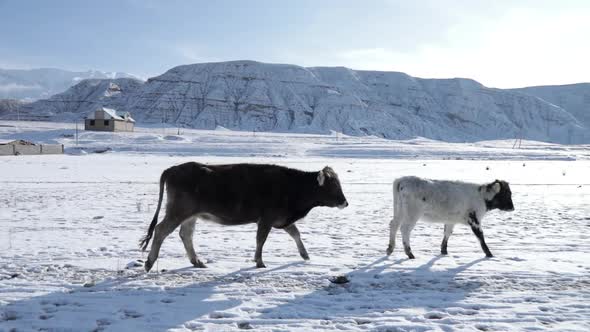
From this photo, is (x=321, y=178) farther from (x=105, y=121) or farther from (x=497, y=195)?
(x=105, y=121)

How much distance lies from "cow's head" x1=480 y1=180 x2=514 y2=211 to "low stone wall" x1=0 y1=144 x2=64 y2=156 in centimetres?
5410

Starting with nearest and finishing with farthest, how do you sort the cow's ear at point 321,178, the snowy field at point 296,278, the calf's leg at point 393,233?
the snowy field at point 296,278 < the cow's ear at point 321,178 < the calf's leg at point 393,233

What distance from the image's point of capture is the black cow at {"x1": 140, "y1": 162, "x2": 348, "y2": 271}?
769cm

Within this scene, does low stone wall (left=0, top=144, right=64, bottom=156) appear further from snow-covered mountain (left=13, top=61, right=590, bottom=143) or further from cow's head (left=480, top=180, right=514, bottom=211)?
snow-covered mountain (left=13, top=61, right=590, bottom=143)

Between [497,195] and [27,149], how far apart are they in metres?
56.8

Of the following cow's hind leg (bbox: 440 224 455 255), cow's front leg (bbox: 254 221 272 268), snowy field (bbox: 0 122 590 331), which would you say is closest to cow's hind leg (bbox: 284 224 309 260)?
snowy field (bbox: 0 122 590 331)

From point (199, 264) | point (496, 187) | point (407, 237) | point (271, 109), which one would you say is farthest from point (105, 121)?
point (496, 187)

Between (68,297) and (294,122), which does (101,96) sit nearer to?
(294,122)

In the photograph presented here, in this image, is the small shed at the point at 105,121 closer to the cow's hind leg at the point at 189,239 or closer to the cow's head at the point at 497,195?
the cow's hind leg at the point at 189,239

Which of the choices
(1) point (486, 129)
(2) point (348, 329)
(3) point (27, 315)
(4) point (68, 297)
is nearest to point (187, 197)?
(4) point (68, 297)

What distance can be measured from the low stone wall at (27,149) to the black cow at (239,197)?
51.8 m

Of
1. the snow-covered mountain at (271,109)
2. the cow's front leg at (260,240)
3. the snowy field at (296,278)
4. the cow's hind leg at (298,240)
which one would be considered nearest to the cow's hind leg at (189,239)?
the snowy field at (296,278)

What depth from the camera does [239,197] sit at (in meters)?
7.99

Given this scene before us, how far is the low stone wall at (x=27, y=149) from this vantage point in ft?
168
